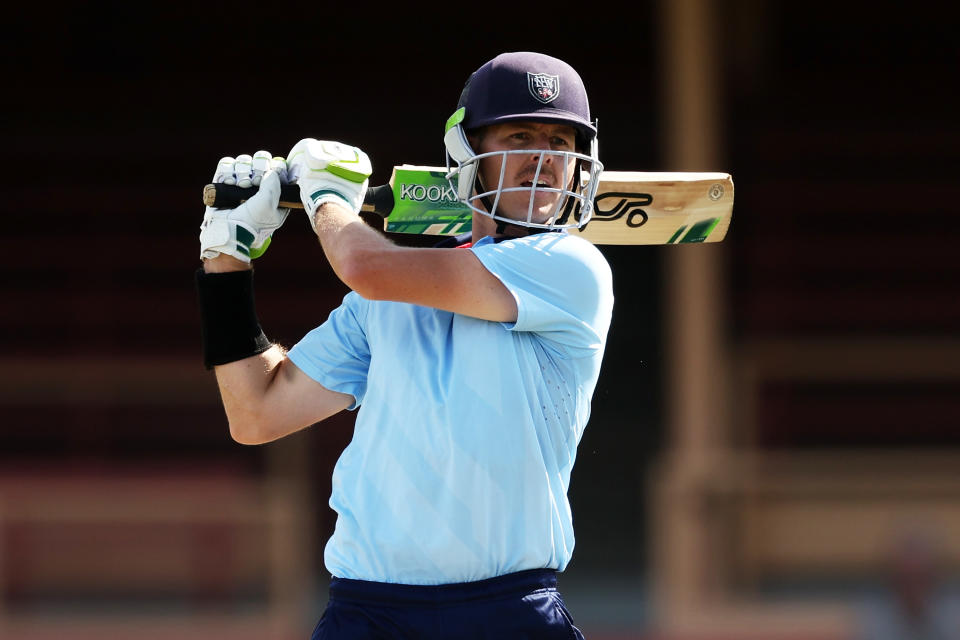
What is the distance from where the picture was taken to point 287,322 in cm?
736

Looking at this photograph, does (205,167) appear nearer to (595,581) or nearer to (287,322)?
(287,322)

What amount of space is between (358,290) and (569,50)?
18.9ft

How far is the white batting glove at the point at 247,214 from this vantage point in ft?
7.01

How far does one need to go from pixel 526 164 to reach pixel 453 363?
325 millimetres

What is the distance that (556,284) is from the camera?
6.68 ft

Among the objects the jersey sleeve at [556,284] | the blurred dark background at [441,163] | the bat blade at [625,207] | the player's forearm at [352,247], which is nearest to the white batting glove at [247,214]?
the player's forearm at [352,247]

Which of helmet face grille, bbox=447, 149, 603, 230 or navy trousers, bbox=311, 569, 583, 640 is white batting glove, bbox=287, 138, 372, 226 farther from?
navy trousers, bbox=311, 569, 583, 640

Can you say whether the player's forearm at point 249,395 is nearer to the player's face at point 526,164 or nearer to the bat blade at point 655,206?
the player's face at point 526,164

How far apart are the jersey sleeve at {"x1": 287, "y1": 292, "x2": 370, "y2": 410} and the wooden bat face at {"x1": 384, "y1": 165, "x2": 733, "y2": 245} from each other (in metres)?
0.24

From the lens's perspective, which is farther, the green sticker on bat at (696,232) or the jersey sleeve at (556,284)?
the green sticker on bat at (696,232)

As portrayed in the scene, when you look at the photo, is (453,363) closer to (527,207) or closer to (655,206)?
(527,207)
